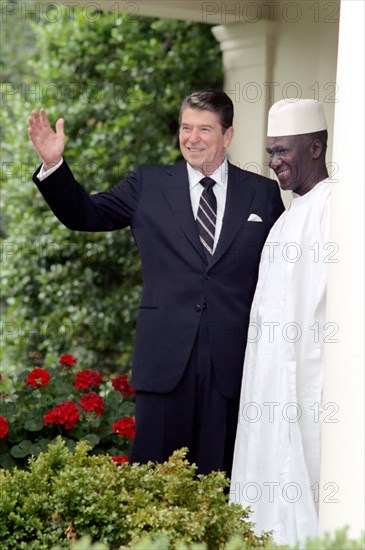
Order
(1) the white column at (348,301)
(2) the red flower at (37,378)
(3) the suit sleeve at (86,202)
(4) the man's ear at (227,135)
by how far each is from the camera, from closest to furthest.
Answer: (1) the white column at (348,301), (3) the suit sleeve at (86,202), (4) the man's ear at (227,135), (2) the red flower at (37,378)

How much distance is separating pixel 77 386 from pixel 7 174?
4389mm

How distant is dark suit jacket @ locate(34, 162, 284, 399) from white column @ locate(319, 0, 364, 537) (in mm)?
1343

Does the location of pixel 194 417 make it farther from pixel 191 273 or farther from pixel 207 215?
pixel 207 215

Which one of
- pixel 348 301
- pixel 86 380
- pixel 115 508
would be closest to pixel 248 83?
pixel 86 380

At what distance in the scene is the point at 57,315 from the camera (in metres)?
10.2

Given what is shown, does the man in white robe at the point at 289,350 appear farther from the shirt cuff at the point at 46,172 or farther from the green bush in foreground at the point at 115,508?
the shirt cuff at the point at 46,172

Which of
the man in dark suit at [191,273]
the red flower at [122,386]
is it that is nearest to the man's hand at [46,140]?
the man in dark suit at [191,273]

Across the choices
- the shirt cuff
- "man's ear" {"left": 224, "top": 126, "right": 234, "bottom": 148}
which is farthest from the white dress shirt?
the shirt cuff

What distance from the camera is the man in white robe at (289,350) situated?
4699 millimetres

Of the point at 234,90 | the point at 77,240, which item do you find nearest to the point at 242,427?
the point at 234,90

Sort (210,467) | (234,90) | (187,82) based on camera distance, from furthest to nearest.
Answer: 1. (187,82)
2. (234,90)
3. (210,467)

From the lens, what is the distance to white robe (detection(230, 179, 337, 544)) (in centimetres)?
470

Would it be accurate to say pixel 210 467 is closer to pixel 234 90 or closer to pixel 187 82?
pixel 234 90

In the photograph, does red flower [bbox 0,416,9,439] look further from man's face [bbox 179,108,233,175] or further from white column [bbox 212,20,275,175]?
white column [bbox 212,20,275,175]
